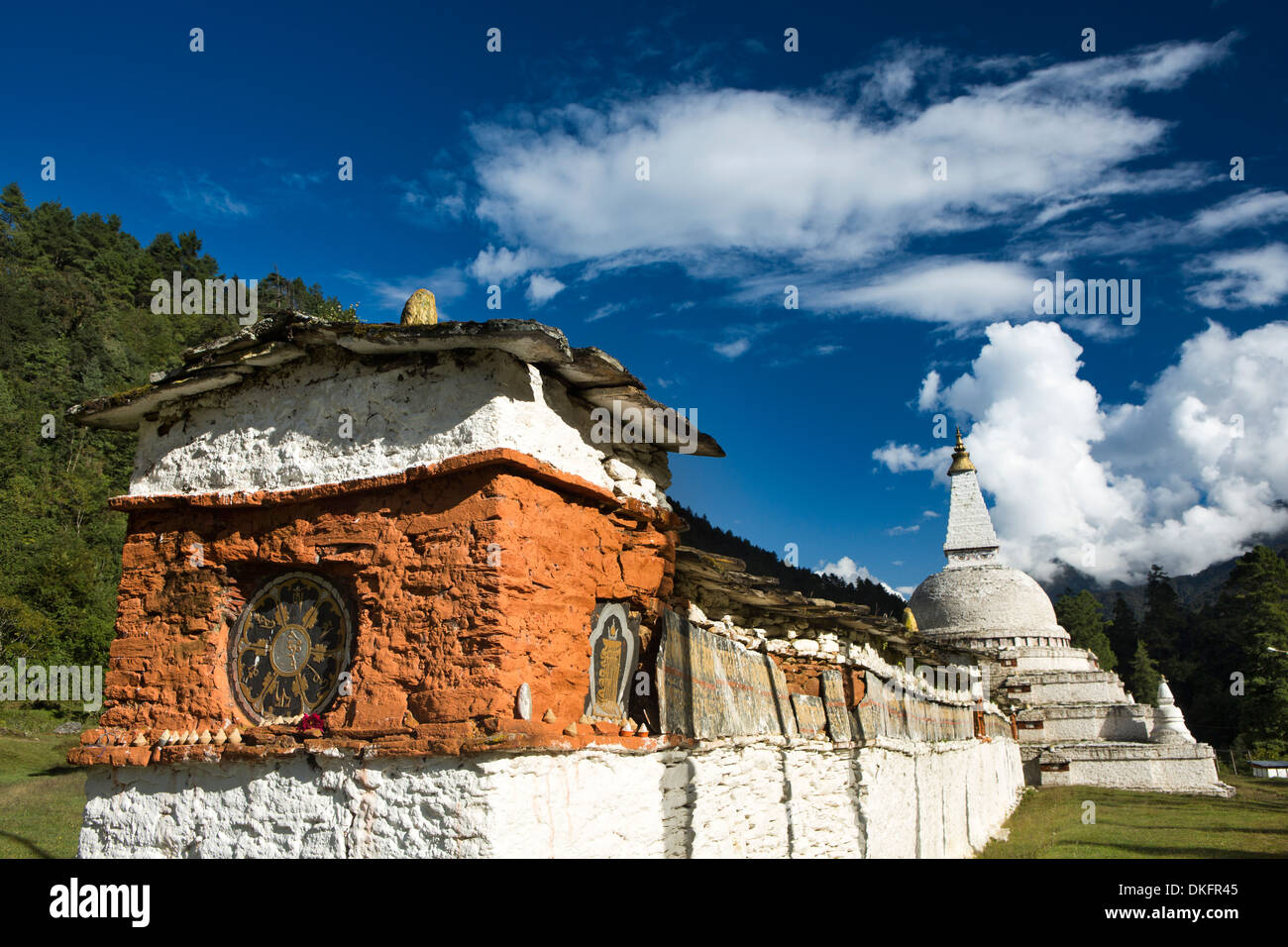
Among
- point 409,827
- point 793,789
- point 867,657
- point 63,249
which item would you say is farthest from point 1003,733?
point 63,249

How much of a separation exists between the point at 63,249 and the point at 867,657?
2896 inches

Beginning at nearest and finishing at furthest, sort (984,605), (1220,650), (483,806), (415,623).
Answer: (483,806), (415,623), (984,605), (1220,650)

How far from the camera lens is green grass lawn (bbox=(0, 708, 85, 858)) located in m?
13.9

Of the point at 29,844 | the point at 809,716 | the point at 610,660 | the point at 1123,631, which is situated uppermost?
→ the point at 610,660

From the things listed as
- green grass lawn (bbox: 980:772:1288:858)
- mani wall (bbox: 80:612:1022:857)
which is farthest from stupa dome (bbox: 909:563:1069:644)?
mani wall (bbox: 80:612:1022:857)

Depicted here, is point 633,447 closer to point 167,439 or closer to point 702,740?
point 702,740

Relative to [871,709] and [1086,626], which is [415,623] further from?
[1086,626]

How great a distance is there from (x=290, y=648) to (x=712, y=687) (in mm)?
3506

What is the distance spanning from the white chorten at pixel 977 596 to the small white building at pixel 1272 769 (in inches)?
376

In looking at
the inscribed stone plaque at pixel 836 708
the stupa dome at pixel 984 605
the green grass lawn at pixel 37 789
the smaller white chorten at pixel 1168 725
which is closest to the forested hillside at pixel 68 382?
the green grass lawn at pixel 37 789

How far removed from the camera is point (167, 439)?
775 cm

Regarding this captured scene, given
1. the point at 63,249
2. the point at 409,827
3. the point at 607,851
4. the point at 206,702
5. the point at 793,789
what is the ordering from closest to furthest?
the point at 409,827
the point at 607,851
the point at 206,702
the point at 793,789
the point at 63,249

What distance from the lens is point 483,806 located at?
551 centimetres

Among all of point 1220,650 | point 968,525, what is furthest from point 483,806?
point 1220,650
